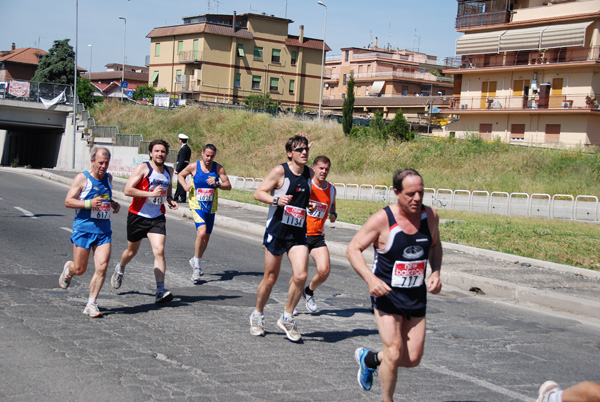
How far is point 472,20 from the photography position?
4925 cm

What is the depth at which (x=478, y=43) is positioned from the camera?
4778cm

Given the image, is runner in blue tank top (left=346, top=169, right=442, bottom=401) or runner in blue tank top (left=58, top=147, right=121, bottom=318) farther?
runner in blue tank top (left=58, top=147, right=121, bottom=318)

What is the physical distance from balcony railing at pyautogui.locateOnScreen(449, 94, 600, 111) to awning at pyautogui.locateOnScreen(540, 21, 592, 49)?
11.1ft

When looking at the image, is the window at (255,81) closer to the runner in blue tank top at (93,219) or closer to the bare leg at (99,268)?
the runner in blue tank top at (93,219)

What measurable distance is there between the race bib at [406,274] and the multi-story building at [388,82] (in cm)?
6283

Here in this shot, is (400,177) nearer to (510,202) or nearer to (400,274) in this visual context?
(400,274)

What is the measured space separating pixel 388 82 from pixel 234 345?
83130 mm

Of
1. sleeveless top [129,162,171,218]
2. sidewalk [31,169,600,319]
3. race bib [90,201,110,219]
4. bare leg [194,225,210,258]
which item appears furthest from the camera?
bare leg [194,225,210,258]

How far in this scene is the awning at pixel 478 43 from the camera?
46.7 meters

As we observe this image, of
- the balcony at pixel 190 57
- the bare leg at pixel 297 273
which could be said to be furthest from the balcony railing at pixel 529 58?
the bare leg at pixel 297 273

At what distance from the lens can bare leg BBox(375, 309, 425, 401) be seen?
14.9 ft

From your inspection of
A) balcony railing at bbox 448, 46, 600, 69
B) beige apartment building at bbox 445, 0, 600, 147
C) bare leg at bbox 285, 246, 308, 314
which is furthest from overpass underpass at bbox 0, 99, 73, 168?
bare leg at bbox 285, 246, 308, 314

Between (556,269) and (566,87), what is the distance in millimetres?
35188

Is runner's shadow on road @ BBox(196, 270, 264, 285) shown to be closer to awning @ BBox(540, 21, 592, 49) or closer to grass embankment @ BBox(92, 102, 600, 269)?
grass embankment @ BBox(92, 102, 600, 269)
